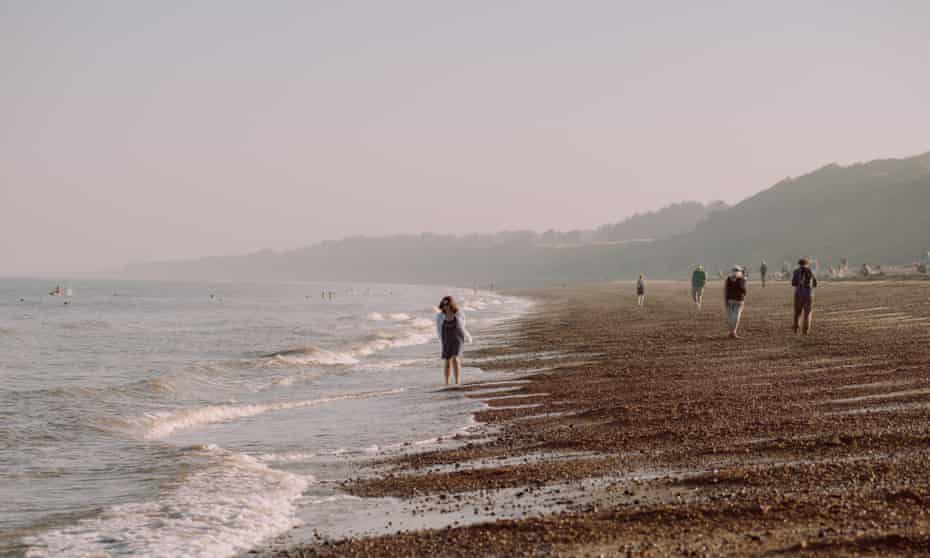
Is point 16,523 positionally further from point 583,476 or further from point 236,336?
point 236,336

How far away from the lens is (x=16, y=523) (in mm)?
9461

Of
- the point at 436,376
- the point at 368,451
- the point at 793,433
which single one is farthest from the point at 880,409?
the point at 436,376

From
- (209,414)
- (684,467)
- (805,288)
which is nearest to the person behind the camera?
(684,467)

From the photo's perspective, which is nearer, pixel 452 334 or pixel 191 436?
pixel 191 436

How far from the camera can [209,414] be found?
1812 cm

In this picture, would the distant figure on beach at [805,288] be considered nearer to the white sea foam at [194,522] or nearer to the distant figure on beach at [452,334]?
the distant figure on beach at [452,334]

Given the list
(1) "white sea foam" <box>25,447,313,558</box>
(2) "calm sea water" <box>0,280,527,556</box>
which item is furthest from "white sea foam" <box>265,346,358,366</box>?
(1) "white sea foam" <box>25,447,313,558</box>

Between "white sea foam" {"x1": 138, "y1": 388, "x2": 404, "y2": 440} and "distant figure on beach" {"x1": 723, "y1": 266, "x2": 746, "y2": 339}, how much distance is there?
1118cm

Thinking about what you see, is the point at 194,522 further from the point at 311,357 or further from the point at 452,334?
the point at 311,357

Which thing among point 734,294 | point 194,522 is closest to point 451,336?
point 734,294

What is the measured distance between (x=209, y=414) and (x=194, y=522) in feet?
30.2

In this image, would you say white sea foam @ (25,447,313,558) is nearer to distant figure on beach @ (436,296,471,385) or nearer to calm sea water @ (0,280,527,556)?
calm sea water @ (0,280,527,556)

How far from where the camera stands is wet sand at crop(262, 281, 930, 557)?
689 cm

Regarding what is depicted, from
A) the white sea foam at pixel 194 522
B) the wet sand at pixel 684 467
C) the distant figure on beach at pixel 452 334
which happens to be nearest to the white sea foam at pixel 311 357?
the distant figure on beach at pixel 452 334
